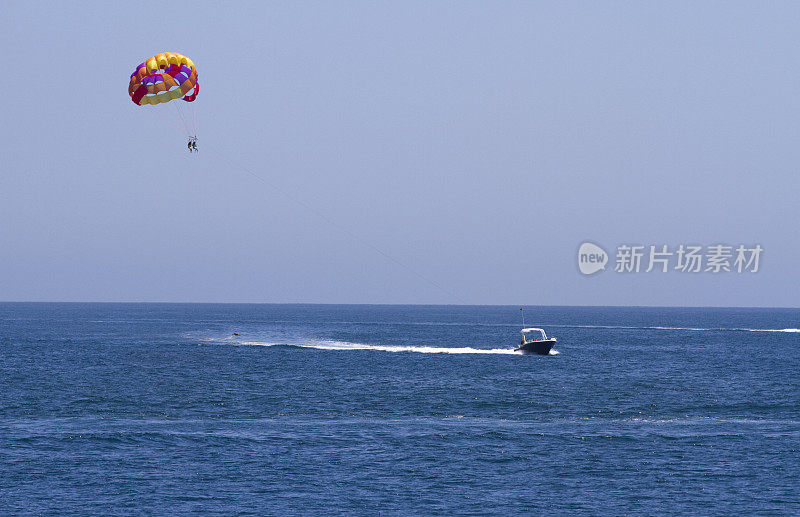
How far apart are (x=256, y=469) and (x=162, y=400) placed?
88.1 ft

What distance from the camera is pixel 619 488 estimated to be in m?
37.9

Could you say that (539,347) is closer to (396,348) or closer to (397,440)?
(396,348)

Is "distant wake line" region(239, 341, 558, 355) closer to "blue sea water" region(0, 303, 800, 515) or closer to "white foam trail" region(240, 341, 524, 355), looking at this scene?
"white foam trail" region(240, 341, 524, 355)

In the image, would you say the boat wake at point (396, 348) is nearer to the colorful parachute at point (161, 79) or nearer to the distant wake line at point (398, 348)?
the distant wake line at point (398, 348)

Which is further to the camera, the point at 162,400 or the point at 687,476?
the point at 162,400

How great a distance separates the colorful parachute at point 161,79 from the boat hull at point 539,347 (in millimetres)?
59383

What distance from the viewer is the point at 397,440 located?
47969 millimetres

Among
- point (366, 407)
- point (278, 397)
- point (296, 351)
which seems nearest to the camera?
point (366, 407)

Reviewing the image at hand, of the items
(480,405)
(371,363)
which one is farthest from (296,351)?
(480,405)

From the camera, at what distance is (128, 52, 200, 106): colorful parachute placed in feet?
206

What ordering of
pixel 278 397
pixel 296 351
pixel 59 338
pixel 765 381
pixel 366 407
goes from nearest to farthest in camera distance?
pixel 366 407
pixel 278 397
pixel 765 381
pixel 296 351
pixel 59 338

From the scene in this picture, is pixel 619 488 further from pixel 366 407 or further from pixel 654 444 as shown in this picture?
pixel 366 407

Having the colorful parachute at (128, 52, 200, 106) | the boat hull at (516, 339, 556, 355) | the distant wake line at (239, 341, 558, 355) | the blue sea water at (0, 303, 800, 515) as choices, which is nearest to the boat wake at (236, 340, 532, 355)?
the distant wake line at (239, 341, 558, 355)

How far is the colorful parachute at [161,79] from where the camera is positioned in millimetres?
62875
